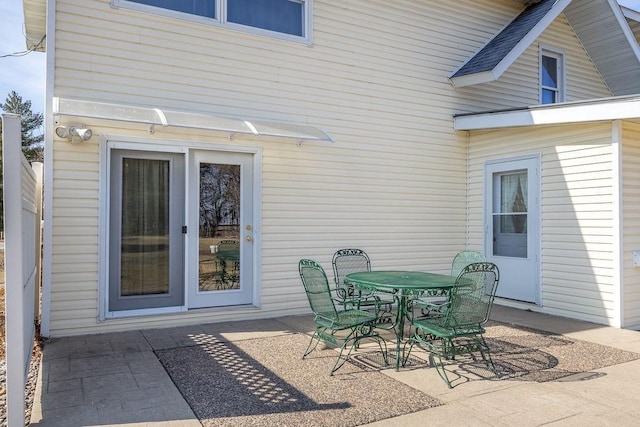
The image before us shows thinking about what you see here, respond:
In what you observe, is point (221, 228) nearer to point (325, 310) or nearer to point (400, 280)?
point (325, 310)

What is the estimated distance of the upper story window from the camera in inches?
374

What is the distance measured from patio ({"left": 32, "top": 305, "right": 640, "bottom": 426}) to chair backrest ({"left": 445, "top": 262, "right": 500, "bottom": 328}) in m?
0.52

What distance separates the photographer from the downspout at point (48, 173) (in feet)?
17.7

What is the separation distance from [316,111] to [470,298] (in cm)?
399

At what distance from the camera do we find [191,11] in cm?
631

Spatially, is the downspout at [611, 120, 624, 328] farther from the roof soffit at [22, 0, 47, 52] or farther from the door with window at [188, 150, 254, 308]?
the roof soffit at [22, 0, 47, 52]

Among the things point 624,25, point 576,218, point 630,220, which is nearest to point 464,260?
point 576,218

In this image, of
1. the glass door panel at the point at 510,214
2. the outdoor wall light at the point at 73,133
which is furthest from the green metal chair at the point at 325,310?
the glass door panel at the point at 510,214

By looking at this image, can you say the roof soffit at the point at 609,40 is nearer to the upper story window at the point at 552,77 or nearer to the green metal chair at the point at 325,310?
the upper story window at the point at 552,77

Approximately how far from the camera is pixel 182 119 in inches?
225

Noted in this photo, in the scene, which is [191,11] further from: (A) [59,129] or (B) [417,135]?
(B) [417,135]

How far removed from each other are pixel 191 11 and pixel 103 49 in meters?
1.30

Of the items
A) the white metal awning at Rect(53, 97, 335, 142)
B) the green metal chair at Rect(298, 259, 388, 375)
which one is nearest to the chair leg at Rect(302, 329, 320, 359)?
the green metal chair at Rect(298, 259, 388, 375)

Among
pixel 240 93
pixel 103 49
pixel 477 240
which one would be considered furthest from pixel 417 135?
pixel 103 49
